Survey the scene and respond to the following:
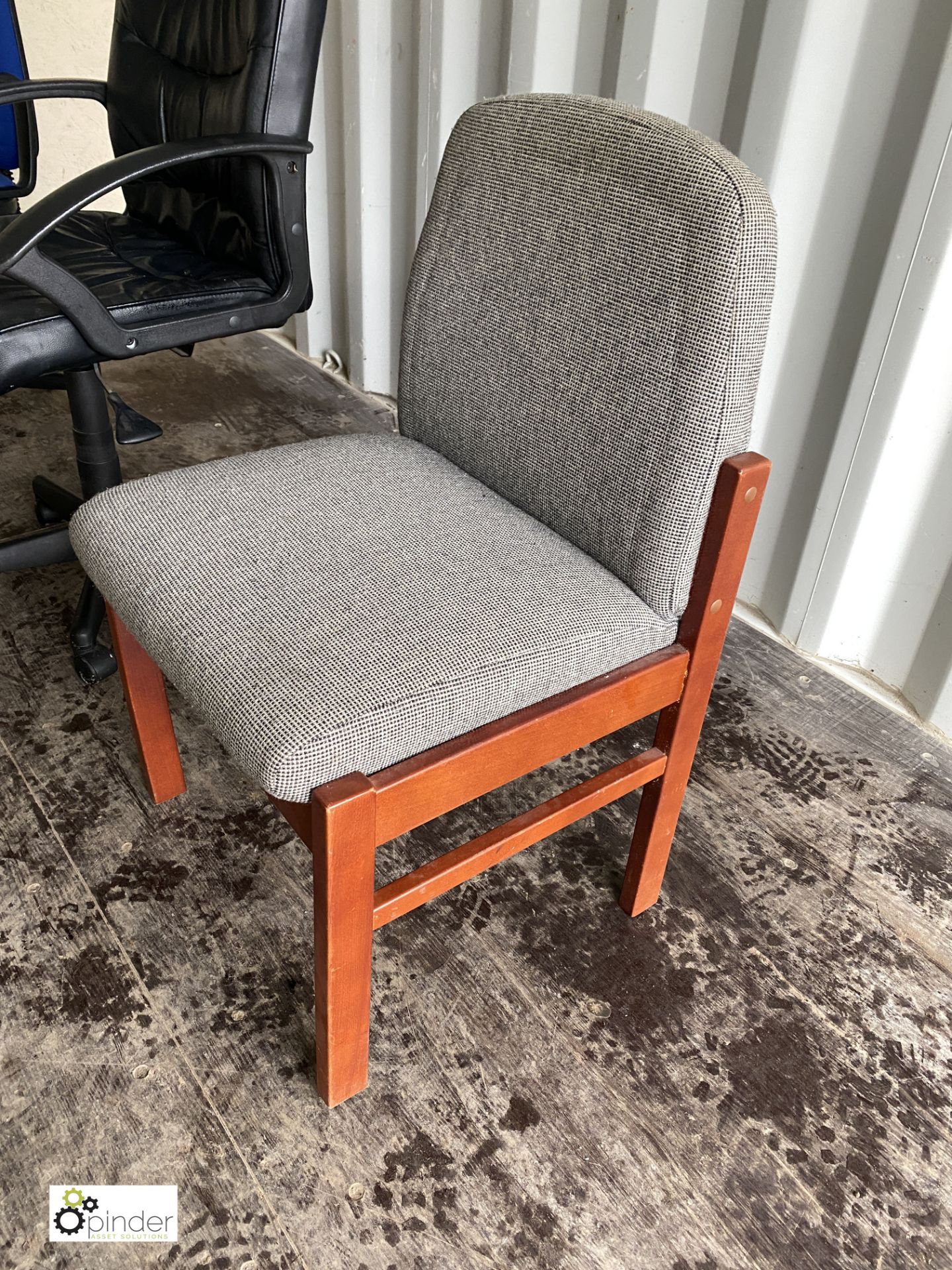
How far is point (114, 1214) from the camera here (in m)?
0.89

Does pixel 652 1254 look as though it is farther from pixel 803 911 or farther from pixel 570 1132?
pixel 803 911

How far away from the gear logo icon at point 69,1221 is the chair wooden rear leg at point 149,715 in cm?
54

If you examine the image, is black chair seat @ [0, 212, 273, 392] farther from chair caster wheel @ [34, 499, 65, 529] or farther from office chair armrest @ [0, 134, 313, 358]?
chair caster wheel @ [34, 499, 65, 529]

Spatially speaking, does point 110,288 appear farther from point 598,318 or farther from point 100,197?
point 598,318

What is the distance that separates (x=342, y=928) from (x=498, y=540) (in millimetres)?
424

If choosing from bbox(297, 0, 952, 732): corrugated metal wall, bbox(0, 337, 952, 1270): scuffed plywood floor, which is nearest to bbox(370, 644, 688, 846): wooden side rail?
bbox(0, 337, 952, 1270): scuffed plywood floor

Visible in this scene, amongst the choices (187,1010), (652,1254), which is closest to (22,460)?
(187,1010)

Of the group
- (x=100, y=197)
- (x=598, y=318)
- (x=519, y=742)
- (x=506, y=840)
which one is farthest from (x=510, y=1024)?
(x=100, y=197)

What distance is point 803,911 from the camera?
123 cm

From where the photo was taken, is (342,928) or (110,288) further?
(110,288)

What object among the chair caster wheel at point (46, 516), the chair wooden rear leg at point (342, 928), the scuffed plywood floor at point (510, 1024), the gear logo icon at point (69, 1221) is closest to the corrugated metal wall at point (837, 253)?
the scuffed plywood floor at point (510, 1024)

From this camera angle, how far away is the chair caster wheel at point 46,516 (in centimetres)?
185

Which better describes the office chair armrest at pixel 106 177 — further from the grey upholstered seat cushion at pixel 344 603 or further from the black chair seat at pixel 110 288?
the grey upholstered seat cushion at pixel 344 603

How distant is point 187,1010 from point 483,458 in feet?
2.38
